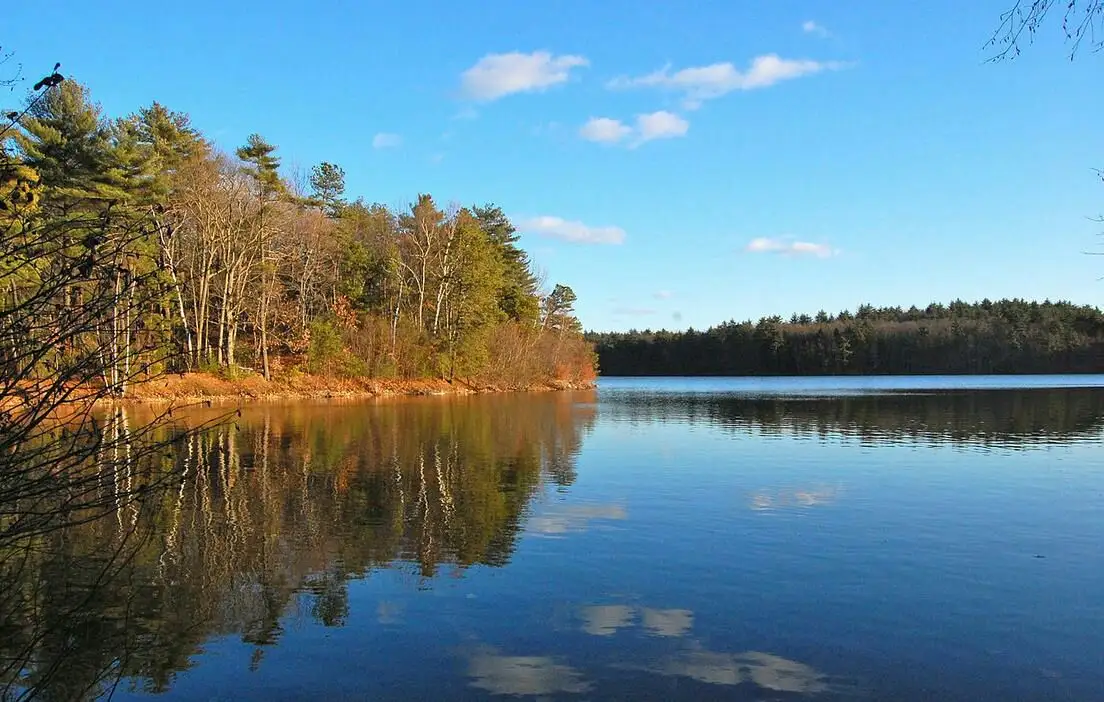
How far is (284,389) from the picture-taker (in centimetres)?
4794

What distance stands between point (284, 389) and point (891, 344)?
388ft

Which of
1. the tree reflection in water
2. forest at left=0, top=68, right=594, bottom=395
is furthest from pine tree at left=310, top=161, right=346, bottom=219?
the tree reflection in water

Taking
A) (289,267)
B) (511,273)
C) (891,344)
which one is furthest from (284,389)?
(891,344)

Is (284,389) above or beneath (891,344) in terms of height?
beneath

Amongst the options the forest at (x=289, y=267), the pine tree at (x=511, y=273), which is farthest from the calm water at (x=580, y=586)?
the pine tree at (x=511, y=273)

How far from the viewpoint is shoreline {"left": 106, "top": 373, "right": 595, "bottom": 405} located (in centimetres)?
3778

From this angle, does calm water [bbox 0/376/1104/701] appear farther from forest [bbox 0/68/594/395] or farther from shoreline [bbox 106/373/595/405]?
shoreline [bbox 106/373/595/405]

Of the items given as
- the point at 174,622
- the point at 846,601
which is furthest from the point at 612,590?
the point at 174,622

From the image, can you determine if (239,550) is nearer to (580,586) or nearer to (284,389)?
(580,586)

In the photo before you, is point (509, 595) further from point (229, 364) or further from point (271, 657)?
point (229, 364)

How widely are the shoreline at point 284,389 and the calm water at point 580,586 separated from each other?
22348mm

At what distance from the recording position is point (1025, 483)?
52.7ft

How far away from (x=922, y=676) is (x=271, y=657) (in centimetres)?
542

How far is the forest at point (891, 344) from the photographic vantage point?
122562 millimetres
